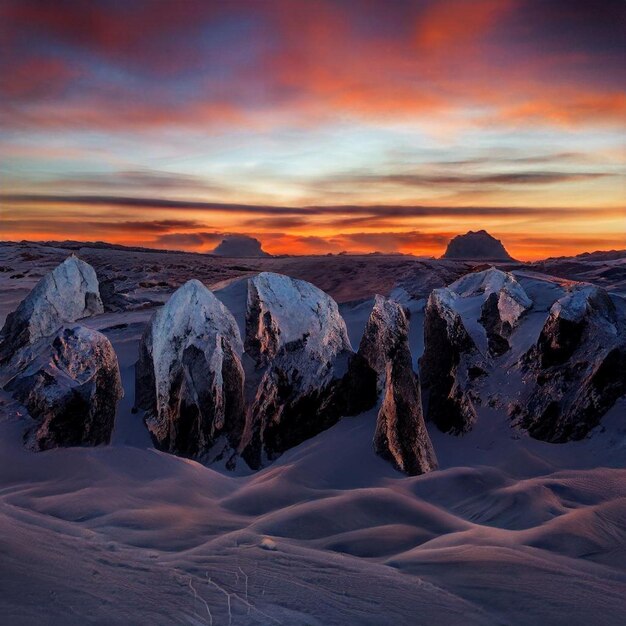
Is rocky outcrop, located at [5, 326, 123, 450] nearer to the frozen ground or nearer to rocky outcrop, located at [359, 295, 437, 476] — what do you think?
the frozen ground

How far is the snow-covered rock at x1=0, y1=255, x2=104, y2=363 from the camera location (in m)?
11.8

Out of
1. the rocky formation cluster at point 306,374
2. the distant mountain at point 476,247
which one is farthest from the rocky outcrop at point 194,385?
the distant mountain at point 476,247

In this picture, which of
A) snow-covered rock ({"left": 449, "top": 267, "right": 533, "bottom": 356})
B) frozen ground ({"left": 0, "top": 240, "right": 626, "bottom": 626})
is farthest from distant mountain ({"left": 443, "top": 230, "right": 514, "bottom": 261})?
frozen ground ({"left": 0, "top": 240, "right": 626, "bottom": 626})

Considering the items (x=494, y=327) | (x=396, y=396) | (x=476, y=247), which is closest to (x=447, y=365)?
(x=494, y=327)

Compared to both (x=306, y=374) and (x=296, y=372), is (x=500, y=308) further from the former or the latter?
(x=296, y=372)

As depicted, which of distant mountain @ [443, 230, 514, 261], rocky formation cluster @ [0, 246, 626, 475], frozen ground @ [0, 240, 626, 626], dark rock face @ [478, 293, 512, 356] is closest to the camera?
frozen ground @ [0, 240, 626, 626]

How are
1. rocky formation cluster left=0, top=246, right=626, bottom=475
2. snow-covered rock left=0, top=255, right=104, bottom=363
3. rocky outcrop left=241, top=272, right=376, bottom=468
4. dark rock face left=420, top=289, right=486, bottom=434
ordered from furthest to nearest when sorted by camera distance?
snow-covered rock left=0, top=255, right=104, bottom=363
dark rock face left=420, top=289, right=486, bottom=434
rocky outcrop left=241, top=272, right=376, bottom=468
rocky formation cluster left=0, top=246, right=626, bottom=475

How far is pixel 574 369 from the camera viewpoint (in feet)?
24.4

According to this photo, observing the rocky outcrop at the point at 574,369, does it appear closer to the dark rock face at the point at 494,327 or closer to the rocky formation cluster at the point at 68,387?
the dark rock face at the point at 494,327

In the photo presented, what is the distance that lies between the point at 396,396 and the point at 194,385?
2699mm

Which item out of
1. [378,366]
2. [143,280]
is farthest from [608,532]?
[143,280]

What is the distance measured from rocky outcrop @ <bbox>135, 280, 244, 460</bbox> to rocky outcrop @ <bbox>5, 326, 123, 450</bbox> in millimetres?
632

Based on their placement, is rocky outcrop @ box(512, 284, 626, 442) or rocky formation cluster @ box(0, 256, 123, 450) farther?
rocky outcrop @ box(512, 284, 626, 442)

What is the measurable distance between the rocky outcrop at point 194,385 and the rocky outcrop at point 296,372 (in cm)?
33
